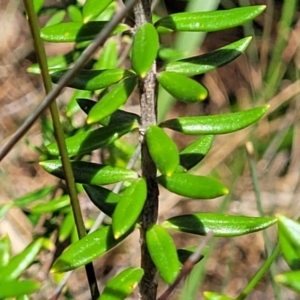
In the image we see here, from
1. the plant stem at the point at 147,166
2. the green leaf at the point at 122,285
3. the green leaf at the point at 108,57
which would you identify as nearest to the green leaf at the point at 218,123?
the plant stem at the point at 147,166

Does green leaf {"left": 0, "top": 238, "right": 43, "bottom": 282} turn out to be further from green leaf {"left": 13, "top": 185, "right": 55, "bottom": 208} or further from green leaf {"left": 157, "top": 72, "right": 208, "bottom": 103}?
green leaf {"left": 13, "top": 185, "right": 55, "bottom": 208}

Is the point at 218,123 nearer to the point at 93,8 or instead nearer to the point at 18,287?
the point at 93,8

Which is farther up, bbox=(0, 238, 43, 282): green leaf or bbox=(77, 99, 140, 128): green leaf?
bbox=(77, 99, 140, 128): green leaf

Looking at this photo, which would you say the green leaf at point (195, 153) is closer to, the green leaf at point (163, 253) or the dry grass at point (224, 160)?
the green leaf at point (163, 253)

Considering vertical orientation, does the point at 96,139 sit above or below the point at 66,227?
above

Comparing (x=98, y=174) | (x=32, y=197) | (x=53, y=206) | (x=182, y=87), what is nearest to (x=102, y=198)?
(x=98, y=174)

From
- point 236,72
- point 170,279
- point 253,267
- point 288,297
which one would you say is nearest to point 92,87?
point 170,279

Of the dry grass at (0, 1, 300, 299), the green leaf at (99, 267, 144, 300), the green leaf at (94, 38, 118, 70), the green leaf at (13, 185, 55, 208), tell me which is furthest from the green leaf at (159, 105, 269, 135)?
the dry grass at (0, 1, 300, 299)
